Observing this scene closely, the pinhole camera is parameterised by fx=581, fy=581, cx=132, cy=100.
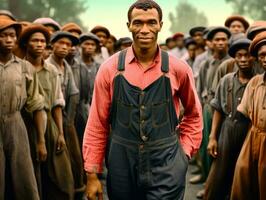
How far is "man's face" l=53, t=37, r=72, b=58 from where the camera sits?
7.45m

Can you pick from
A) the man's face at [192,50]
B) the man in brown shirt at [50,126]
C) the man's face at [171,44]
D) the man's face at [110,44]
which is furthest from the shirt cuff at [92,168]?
the man's face at [171,44]

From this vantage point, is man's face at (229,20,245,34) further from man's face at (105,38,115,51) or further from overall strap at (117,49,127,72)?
overall strap at (117,49,127,72)

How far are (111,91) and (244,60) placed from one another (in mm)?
3012

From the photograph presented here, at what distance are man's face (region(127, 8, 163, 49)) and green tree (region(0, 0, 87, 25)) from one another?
29.3m

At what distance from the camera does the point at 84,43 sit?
9133 mm

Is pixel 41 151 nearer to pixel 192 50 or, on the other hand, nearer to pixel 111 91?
pixel 111 91

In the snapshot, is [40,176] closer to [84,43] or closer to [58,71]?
[58,71]

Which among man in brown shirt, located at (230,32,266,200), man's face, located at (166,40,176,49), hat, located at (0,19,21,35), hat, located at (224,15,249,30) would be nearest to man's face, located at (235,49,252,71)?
man in brown shirt, located at (230,32,266,200)

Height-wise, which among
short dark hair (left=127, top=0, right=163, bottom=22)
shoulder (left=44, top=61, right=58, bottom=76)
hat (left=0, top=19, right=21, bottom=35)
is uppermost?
short dark hair (left=127, top=0, right=163, bottom=22)

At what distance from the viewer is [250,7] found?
58969 mm

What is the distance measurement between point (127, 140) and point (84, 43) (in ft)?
17.5

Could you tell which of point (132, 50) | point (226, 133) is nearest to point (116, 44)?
point (226, 133)

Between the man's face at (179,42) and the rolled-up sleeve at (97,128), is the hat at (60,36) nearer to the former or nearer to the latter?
the rolled-up sleeve at (97,128)

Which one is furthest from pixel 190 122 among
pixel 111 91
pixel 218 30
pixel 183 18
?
pixel 183 18
